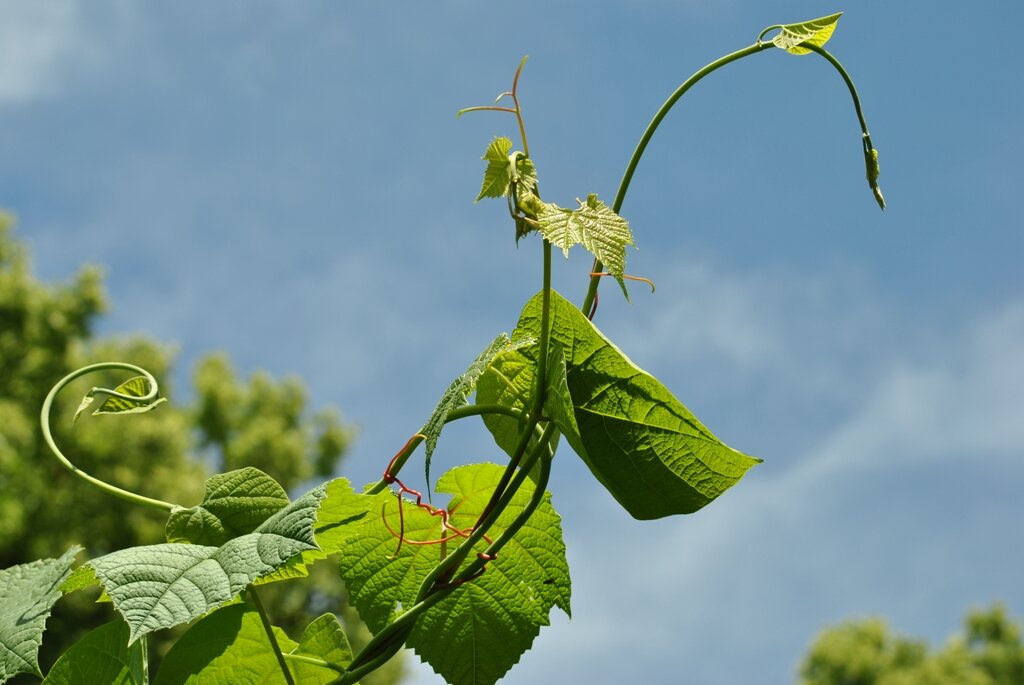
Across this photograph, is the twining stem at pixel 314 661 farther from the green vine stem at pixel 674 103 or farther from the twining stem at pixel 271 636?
the green vine stem at pixel 674 103

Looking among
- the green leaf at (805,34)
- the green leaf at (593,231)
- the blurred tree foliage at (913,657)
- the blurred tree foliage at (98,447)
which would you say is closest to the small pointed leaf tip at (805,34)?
the green leaf at (805,34)

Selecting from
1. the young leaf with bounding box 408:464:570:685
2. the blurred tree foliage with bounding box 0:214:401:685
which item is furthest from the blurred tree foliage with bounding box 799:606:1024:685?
the young leaf with bounding box 408:464:570:685

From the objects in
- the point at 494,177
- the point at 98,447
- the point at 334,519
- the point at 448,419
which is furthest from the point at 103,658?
the point at 98,447

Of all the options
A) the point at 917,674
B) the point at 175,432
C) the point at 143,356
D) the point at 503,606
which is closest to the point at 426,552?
A: the point at 503,606

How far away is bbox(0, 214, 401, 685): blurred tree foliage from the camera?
11117mm

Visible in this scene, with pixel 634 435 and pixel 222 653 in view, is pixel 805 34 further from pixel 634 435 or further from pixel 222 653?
pixel 222 653

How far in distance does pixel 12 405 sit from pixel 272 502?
41.3ft

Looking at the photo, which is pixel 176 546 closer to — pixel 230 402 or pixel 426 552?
pixel 426 552

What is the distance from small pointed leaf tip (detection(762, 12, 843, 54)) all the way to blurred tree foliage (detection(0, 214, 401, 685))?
9735 mm

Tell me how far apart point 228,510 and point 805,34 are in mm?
507

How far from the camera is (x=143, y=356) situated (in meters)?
13.0

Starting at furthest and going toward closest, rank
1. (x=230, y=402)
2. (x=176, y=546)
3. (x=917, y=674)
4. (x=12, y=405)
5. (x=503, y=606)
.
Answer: (x=917, y=674) → (x=230, y=402) → (x=12, y=405) → (x=503, y=606) → (x=176, y=546)

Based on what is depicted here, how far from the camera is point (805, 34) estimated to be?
0.64 m

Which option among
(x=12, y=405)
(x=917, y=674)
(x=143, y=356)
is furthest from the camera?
(x=917, y=674)
